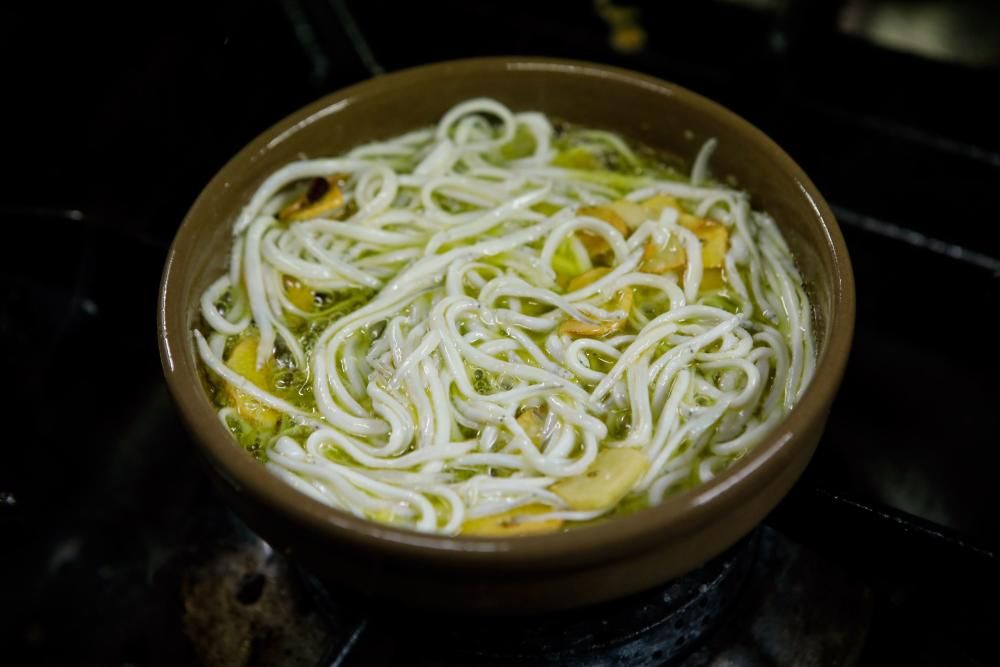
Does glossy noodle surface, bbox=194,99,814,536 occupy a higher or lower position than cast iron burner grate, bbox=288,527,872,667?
higher

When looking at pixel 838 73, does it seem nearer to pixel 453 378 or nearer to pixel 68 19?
pixel 453 378

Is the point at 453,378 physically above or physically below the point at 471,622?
above

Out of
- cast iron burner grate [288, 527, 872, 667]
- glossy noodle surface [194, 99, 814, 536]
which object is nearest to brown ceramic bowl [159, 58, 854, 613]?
glossy noodle surface [194, 99, 814, 536]

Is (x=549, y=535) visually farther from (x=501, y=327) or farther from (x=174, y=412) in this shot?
(x=174, y=412)

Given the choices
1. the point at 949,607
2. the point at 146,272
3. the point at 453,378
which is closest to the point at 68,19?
the point at 146,272

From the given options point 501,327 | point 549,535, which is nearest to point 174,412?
point 501,327

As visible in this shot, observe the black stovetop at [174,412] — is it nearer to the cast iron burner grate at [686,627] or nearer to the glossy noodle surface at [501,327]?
the cast iron burner grate at [686,627]

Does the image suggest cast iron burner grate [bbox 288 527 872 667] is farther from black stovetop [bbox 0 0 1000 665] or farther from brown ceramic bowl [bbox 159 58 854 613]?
brown ceramic bowl [bbox 159 58 854 613]
